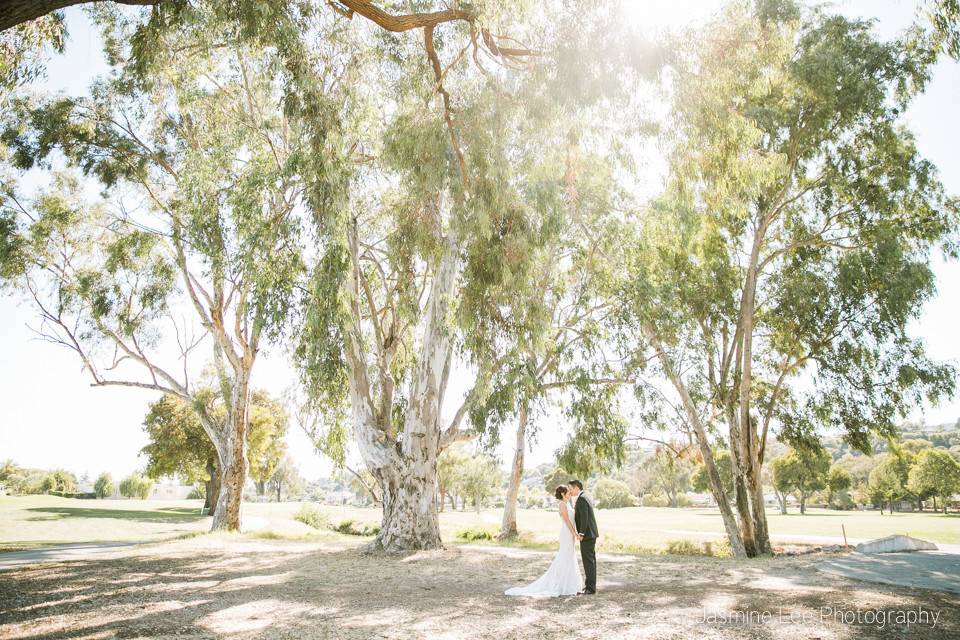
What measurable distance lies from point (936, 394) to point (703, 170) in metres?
8.98

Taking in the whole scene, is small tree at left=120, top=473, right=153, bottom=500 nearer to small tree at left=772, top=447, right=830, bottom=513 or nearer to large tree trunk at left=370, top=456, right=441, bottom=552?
large tree trunk at left=370, top=456, right=441, bottom=552

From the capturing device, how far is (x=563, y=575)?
621 cm

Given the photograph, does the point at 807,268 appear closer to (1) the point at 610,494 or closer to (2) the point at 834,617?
(2) the point at 834,617

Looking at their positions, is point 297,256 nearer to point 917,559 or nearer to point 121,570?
point 121,570

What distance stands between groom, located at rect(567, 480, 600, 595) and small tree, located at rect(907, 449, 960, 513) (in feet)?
149

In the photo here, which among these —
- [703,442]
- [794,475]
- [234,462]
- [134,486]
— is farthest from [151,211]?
[134,486]

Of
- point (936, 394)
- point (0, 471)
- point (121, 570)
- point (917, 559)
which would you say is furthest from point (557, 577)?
point (0, 471)

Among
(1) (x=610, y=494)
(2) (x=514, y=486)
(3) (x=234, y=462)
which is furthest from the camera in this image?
(1) (x=610, y=494)

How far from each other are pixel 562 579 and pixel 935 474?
45537 millimetres

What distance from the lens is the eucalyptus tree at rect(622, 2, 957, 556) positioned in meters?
11.5

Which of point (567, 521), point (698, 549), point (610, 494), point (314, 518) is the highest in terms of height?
point (567, 521)

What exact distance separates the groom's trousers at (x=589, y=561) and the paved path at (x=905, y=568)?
3.17 m

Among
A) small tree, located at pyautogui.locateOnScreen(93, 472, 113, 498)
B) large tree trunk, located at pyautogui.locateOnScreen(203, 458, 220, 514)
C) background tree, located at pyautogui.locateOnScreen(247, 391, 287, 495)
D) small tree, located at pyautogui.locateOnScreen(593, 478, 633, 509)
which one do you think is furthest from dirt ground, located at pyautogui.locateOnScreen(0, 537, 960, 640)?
small tree, located at pyautogui.locateOnScreen(593, 478, 633, 509)

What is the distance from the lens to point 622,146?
8.04m
